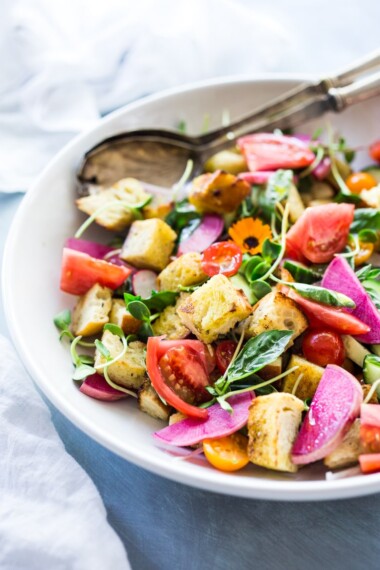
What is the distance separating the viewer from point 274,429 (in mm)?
2146

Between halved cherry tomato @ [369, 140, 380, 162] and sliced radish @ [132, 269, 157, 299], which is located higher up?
halved cherry tomato @ [369, 140, 380, 162]

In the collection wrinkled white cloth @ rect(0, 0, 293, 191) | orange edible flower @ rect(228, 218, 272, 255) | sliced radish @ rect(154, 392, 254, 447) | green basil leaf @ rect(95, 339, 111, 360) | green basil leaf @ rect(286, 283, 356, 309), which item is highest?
wrinkled white cloth @ rect(0, 0, 293, 191)

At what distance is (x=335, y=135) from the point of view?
3.53 meters

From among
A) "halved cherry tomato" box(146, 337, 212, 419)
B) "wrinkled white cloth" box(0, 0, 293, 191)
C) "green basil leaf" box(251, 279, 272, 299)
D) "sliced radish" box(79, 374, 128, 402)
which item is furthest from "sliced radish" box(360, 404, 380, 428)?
"wrinkled white cloth" box(0, 0, 293, 191)

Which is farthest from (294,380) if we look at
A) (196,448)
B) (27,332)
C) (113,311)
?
(27,332)

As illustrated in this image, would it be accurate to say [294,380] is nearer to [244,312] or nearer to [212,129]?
[244,312]

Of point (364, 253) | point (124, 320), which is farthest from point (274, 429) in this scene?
point (364, 253)

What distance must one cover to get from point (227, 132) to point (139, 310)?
1.20 m

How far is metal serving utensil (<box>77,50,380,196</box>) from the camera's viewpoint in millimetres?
3219

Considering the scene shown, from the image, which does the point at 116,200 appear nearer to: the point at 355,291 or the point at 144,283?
the point at 144,283

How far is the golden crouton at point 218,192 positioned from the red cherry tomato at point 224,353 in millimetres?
691

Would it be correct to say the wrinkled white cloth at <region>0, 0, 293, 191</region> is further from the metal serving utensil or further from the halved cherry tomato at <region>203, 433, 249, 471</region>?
the halved cherry tomato at <region>203, 433, 249, 471</region>

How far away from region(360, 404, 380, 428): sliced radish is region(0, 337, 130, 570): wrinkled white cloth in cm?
88

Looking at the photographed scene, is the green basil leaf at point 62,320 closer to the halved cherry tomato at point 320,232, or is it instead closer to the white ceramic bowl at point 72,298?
the white ceramic bowl at point 72,298
